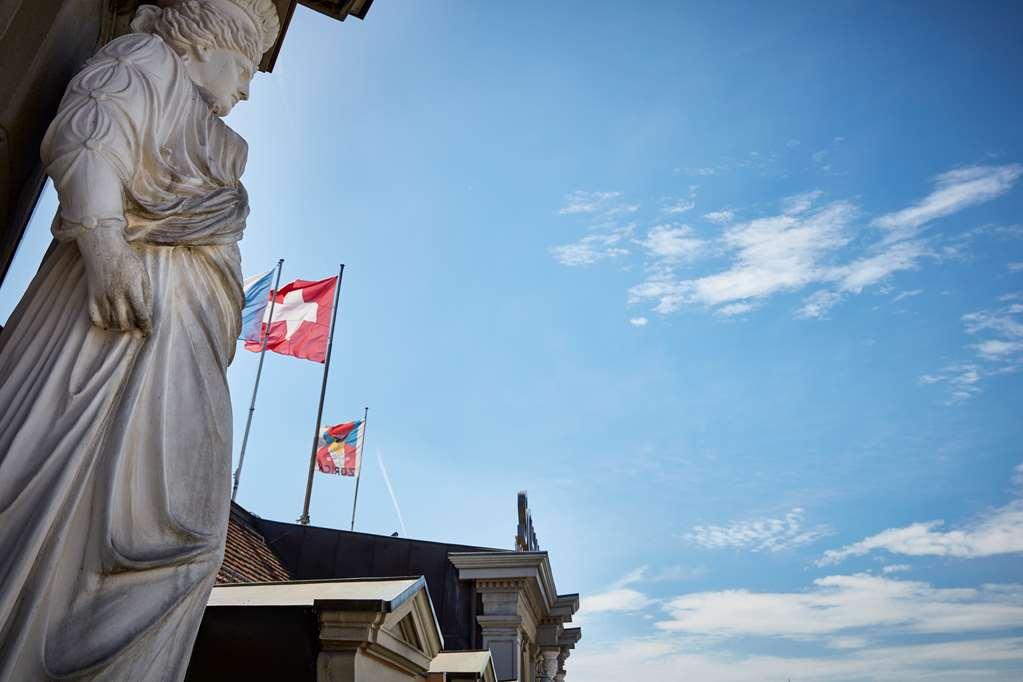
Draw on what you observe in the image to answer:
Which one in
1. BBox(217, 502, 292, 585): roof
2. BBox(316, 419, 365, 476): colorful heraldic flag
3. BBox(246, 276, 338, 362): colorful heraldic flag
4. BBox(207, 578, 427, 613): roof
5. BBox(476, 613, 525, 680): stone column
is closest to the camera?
BBox(207, 578, 427, 613): roof

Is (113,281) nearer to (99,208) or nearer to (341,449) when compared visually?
(99,208)

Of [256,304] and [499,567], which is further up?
[256,304]

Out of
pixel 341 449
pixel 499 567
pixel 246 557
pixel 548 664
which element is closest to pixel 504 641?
pixel 499 567

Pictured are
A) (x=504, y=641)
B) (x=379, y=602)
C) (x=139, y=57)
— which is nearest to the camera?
(x=139, y=57)

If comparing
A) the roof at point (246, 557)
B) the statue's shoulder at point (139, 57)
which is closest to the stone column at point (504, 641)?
the roof at point (246, 557)

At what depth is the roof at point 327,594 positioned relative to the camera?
13.9 feet

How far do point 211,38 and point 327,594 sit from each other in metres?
3.44

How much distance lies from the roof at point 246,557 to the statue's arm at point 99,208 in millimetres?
7380

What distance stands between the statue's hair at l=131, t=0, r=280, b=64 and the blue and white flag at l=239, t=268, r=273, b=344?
13.1 m

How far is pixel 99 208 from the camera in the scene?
214 cm

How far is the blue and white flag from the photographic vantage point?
50.5 ft

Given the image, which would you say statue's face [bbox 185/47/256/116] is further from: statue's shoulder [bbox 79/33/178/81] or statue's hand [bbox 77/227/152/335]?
statue's hand [bbox 77/227/152/335]

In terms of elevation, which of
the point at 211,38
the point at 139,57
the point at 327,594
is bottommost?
the point at 327,594

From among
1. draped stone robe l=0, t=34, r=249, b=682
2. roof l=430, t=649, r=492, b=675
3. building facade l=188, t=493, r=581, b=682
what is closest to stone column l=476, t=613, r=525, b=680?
building facade l=188, t=493, r=581, b=682
